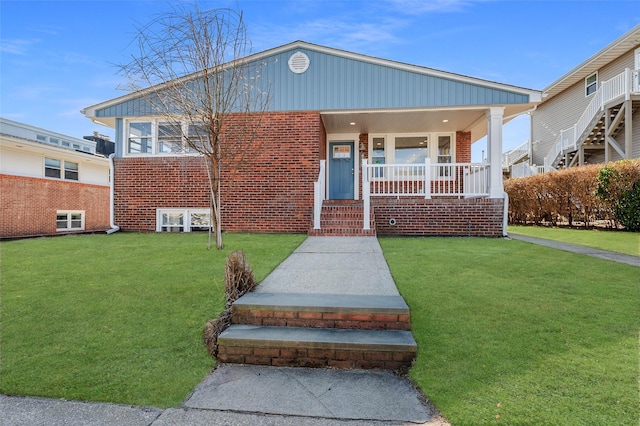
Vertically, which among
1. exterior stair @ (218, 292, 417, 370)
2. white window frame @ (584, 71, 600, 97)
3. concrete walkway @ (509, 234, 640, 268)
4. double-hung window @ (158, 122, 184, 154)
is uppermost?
white window frame @ (584, 71, 600, 97)

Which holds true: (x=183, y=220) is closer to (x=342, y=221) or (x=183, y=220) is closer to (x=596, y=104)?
(x=342, y=221)

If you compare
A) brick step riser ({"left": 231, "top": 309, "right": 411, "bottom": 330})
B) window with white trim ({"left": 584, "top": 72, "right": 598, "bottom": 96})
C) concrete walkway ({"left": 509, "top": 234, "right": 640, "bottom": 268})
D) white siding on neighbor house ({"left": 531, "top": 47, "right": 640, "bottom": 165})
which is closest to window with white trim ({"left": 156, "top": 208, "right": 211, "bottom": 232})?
brick step riser ({"left": 231, "top": 309, "right": 411, "bottom": 330})

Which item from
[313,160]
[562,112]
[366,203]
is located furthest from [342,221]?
[562,112]

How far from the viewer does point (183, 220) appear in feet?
34.5

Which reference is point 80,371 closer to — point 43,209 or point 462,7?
point 462,7

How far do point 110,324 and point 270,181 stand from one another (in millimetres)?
6978

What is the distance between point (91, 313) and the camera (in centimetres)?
353

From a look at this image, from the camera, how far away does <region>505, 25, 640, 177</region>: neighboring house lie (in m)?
14.4

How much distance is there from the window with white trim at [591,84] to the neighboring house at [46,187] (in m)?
25.8

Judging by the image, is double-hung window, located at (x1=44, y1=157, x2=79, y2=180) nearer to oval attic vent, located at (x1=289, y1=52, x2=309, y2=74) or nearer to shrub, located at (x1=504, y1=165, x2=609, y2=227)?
oval attic vent, located at (x1=289, y1=52, x2=309, y2=74)

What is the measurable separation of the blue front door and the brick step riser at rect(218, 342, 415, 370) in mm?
9756

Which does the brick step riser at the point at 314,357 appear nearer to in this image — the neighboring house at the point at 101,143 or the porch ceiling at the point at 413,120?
the porch ceiling at the point at 413,120

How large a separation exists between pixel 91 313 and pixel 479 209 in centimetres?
893

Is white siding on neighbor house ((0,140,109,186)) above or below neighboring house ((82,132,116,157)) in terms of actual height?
below
